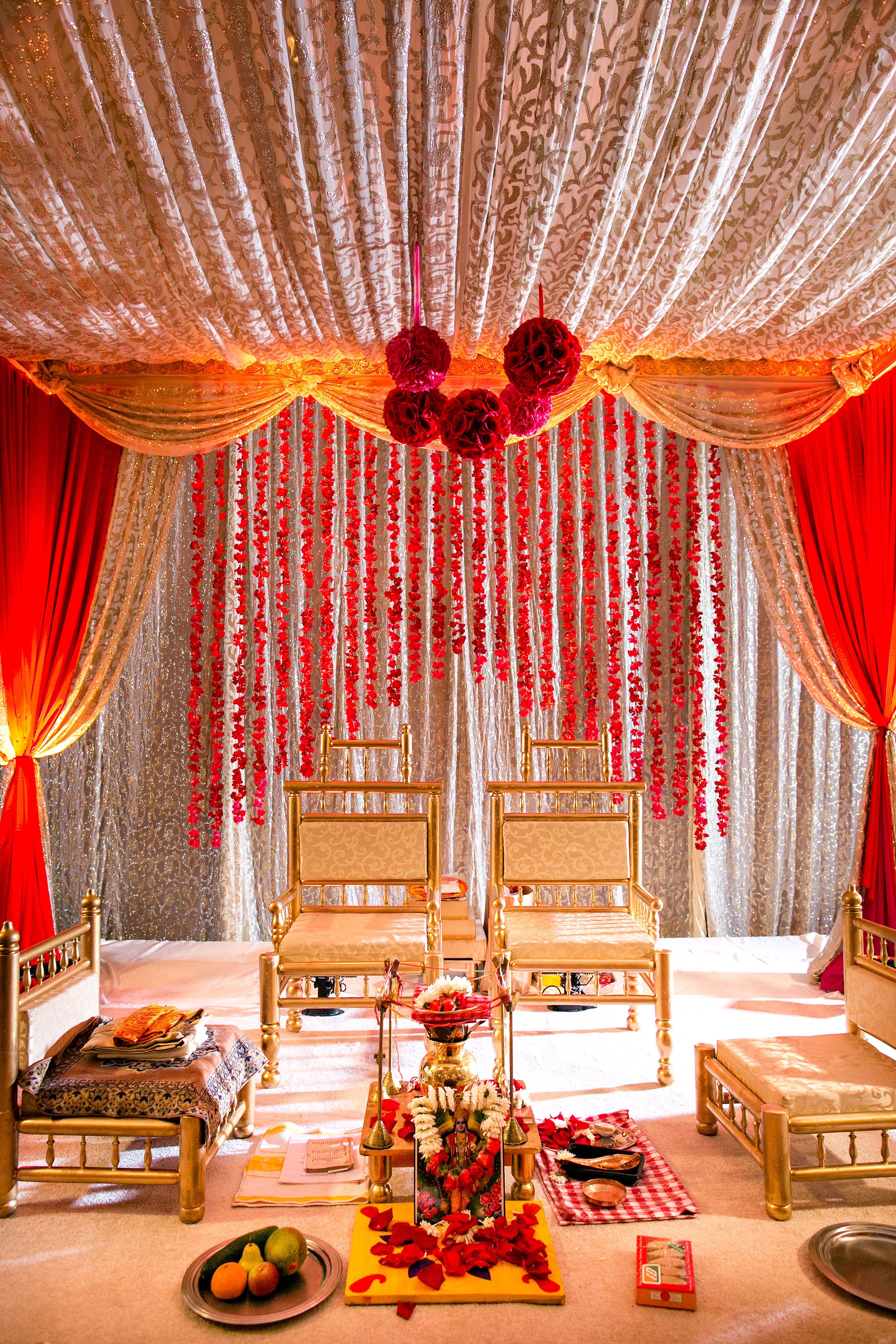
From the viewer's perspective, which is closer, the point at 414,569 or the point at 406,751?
the point at 406,751

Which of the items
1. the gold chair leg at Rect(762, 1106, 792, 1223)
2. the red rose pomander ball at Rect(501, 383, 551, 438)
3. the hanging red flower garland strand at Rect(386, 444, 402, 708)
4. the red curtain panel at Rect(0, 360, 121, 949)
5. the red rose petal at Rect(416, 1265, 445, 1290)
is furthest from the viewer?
the hanging red flower garland strand at Rect(386, 444, 402, 708)

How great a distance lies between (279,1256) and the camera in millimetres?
2311

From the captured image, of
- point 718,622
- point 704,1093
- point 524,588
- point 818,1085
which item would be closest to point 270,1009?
point 704,1093

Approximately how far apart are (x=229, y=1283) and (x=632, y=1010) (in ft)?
8.11

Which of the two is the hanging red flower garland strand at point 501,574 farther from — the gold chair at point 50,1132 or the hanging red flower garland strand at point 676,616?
the gold chair at point 50,1132

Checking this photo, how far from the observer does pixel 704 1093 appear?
319 cm

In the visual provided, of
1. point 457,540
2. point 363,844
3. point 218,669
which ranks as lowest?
point 363,844

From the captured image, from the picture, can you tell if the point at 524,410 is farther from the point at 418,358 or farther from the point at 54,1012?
the point at 54,1012

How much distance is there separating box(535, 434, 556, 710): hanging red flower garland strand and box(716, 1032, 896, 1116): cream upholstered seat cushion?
2.75 meters

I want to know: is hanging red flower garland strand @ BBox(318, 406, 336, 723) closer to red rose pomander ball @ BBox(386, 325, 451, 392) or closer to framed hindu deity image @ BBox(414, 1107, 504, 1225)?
red rose pomander ball @ BBox(386, 325, 451, 392)

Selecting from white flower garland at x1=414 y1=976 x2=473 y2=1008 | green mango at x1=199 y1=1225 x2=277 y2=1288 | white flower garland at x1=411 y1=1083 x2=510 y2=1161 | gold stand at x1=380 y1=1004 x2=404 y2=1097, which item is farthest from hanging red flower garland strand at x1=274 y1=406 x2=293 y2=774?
green mango at x1=199 y1=1225 x2=277 y2=1288

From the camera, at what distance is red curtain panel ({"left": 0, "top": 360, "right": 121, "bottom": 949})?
4.81 m

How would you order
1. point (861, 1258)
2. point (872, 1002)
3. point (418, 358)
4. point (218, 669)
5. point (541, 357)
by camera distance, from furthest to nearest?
point (218, 669) < point (418, 358) < point (541, 357) < point (872, 1002) < point (861, 1258)

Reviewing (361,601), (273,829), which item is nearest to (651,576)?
(361,601)
